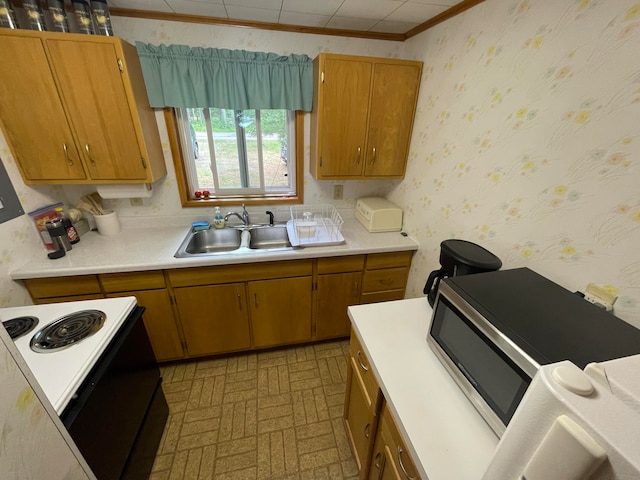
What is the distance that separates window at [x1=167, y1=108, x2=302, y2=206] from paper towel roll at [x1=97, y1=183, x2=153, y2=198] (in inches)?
11.5

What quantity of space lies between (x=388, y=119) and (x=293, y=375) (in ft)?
6.44

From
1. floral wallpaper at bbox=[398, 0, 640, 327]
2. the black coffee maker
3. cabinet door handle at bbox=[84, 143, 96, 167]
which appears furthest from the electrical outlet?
cabinet door handle at bbox=[84, 143, 96, 167]

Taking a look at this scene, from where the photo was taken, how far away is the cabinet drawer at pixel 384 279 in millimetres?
1946

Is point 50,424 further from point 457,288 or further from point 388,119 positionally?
point 388,119

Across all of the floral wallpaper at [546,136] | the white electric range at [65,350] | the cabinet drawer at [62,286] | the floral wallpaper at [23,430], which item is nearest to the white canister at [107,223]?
the cabinet drawer at [62,286]

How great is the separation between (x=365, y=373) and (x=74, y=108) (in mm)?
2086

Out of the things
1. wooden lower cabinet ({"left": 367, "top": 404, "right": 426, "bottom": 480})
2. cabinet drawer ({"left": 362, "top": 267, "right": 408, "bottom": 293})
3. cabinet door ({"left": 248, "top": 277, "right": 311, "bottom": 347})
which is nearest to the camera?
wooden lower cabinet ({"left": 367, "top": 404, "right": 426, "bottom": 480})

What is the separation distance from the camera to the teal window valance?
1.64 meters

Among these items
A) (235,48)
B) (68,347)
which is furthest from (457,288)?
(235,48)

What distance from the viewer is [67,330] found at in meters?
1.04

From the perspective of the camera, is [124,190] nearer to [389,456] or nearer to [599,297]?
[389,456]

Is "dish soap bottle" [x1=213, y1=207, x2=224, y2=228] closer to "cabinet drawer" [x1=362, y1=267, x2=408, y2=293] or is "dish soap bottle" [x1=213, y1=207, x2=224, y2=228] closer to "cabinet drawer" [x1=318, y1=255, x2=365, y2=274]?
"cabinet drawer" [x1=318, y1=255, x2=365, y2=274]

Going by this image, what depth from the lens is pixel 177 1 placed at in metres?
1.44

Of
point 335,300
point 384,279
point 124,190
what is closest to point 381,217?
point 384,279
